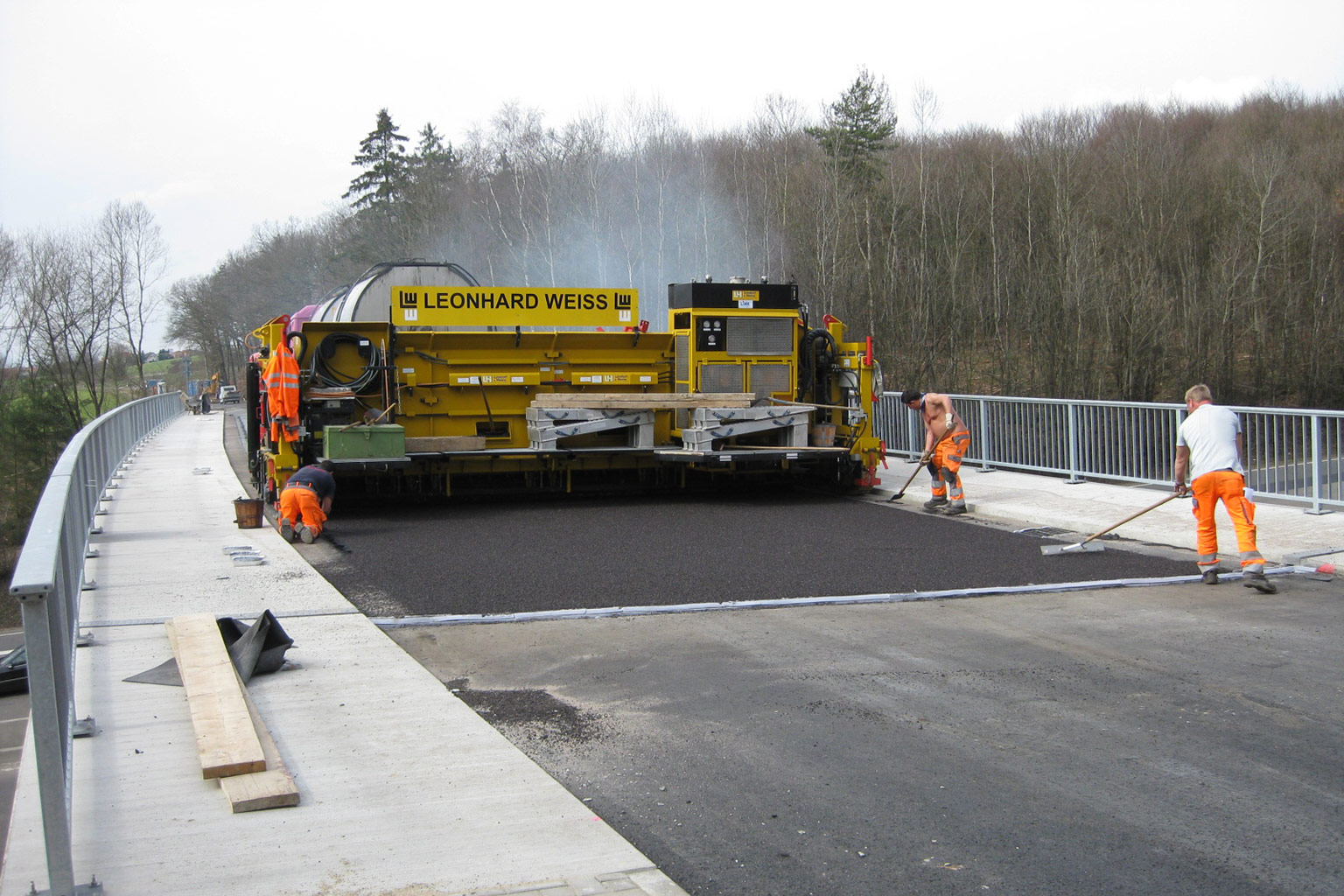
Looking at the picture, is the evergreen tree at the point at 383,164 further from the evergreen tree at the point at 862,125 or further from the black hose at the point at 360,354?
the black hose at the point at 360,354

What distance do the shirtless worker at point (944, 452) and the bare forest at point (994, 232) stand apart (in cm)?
1918

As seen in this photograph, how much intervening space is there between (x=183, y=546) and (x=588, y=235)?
93.3 ft

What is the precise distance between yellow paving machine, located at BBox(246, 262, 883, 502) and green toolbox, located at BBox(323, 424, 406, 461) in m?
0.01

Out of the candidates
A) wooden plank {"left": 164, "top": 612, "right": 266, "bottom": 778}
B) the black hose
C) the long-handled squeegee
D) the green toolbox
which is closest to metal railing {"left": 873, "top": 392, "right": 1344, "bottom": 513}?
the long-handled squeegee

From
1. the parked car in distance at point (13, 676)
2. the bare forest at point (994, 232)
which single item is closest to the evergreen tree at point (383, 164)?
the bare forest at point (994, 232)

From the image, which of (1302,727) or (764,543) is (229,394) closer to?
(764,543)

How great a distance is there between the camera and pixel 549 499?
12867mm

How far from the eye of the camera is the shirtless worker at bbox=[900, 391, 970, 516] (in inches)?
459

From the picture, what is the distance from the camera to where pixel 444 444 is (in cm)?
1208

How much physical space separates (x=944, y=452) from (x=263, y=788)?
895cm

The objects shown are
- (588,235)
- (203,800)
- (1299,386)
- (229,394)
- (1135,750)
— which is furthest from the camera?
(229,394)

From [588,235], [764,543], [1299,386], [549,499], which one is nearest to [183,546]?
[549,499]

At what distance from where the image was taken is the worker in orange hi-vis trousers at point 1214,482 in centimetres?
784

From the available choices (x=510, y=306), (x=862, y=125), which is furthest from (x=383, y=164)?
(x=510, y=306)
